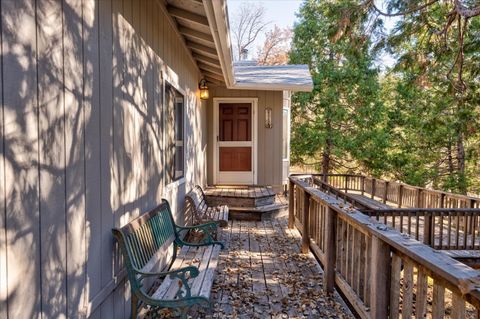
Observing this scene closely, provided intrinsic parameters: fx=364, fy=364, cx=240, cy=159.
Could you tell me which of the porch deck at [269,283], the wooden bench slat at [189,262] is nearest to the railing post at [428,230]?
the porch deck at [269,283]

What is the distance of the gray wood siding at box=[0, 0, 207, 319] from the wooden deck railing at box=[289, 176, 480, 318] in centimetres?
178

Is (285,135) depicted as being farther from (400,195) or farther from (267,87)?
(400,195)

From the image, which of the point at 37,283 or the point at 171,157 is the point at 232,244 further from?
the point at 37,283

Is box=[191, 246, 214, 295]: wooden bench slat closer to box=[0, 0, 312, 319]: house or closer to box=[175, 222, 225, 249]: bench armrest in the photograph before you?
box=[175, 222, 225, 249]: bench armrest

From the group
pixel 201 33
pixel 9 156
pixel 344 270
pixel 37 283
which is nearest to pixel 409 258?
pixel 344 270

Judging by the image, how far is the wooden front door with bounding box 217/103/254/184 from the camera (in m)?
8.78

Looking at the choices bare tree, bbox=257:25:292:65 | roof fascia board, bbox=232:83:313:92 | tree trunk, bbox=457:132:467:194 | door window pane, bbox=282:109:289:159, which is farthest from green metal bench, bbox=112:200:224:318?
bare tree, bbox=257:25:292:65

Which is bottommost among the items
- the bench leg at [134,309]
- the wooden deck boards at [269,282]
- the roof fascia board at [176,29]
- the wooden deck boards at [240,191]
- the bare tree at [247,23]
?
the wooden deck boards at [269,282]

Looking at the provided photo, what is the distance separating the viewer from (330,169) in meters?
15.1

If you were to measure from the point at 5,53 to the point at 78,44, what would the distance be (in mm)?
673

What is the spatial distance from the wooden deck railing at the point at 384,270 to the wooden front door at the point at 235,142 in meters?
4.59

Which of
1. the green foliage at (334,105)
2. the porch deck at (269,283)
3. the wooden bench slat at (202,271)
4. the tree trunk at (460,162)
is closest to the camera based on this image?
the wooden bench slat at (202,271)

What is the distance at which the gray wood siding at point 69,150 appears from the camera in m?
1.50

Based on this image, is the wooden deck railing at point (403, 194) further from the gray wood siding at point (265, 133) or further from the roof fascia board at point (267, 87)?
the roof fascia board at point (267, 87)
